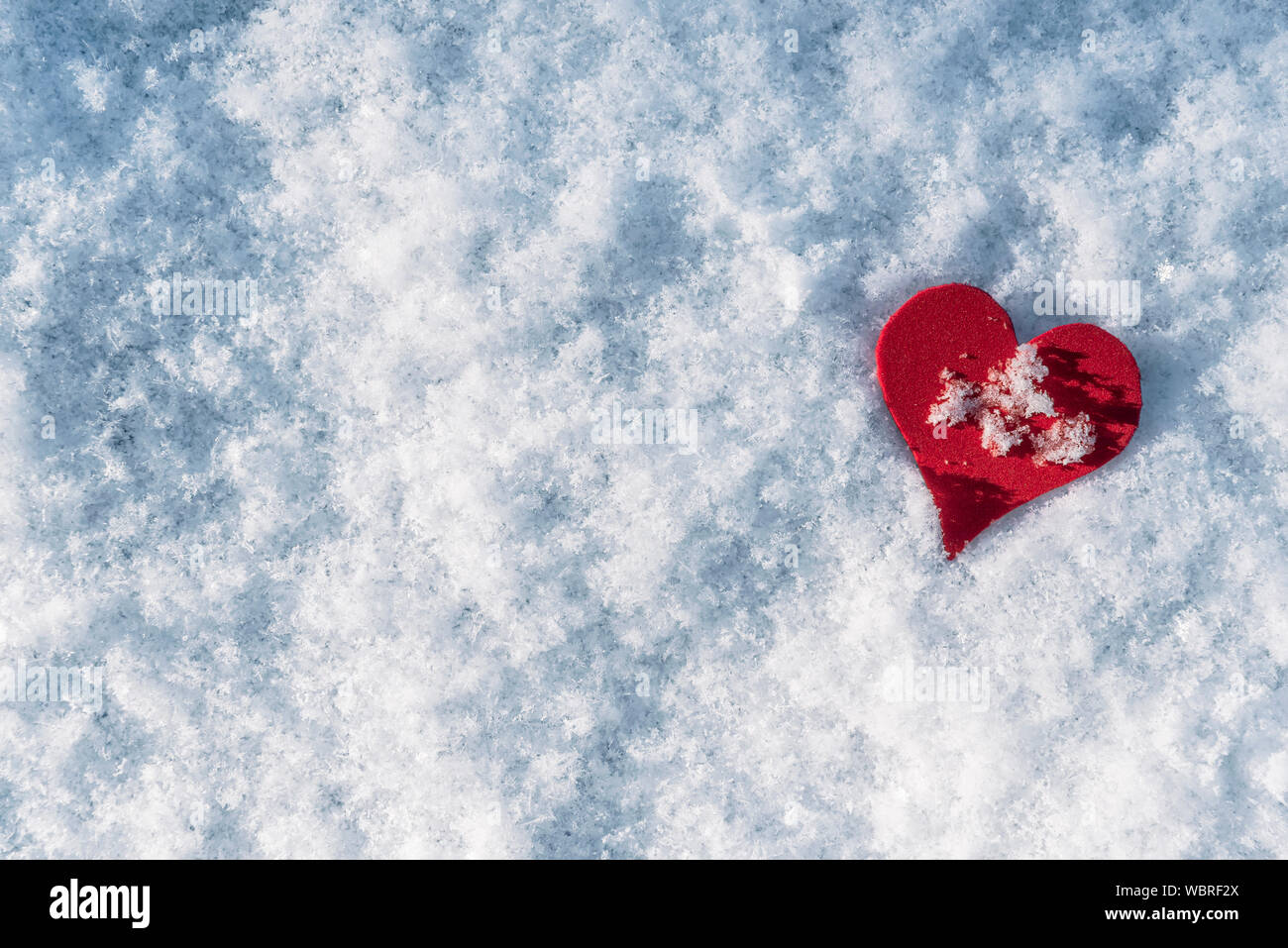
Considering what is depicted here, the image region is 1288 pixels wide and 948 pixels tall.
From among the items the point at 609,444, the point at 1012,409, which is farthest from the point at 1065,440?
the point at 609,444

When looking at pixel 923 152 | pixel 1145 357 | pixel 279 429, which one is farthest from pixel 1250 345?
pixel 279 429

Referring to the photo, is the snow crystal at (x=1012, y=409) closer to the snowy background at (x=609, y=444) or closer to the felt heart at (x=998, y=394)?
the felt heart at (x=998, y=394)

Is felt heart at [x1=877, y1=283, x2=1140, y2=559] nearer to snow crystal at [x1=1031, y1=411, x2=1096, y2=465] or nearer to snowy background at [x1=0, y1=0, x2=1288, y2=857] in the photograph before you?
snow crystal at [x1=1031, y1=411, x2=1096, y2=465]

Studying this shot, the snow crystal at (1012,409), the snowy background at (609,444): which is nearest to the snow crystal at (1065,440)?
the snow crystal at (1012,409)

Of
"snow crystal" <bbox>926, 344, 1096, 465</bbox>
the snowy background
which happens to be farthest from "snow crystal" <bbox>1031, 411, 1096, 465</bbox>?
the snowy background

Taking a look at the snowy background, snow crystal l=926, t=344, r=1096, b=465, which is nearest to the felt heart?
snow crystal l=926, t=344, r=1096, b=465

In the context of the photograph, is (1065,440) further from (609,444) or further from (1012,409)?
(609,444)

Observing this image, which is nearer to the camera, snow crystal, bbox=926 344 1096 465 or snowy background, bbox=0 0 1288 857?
snow crystal, bbox=926 344 1096 465
